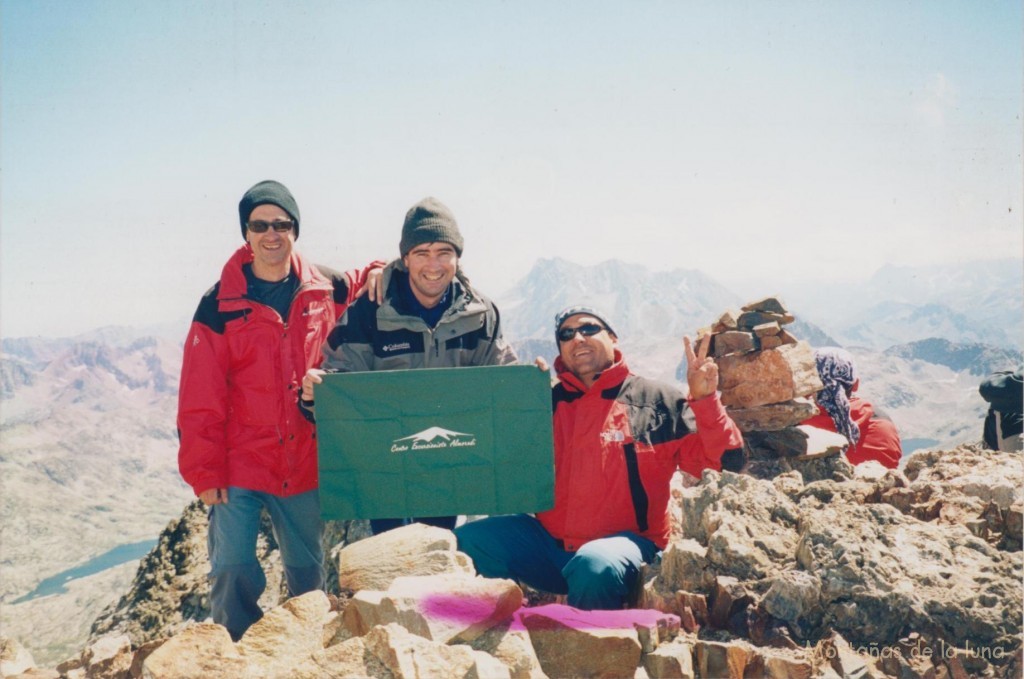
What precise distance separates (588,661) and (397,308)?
129 inches

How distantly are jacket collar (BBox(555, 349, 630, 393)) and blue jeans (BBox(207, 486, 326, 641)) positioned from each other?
249cm

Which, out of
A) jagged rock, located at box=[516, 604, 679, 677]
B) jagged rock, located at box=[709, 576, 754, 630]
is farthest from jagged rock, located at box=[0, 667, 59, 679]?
jagged rock, located at box=[709, 576, 754, 630]

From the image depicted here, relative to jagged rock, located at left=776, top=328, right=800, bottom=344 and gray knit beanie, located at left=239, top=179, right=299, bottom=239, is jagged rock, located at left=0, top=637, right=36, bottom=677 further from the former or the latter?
jagged rock, located at left=776, top=328, right=800, bottom=344

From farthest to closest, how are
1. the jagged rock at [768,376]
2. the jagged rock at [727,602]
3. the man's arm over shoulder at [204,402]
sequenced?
the jagged rock at [768,376] < the man's arm over shoulder at [204,402] < the jagged rock at [727,602]

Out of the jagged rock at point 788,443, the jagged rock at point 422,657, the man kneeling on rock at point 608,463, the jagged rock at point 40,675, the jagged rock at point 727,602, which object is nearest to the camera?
the jagged rock at point 422,657

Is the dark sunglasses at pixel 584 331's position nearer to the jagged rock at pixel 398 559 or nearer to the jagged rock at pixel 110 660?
the jagged rock at pixel 398 559

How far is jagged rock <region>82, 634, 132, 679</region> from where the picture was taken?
5.07m

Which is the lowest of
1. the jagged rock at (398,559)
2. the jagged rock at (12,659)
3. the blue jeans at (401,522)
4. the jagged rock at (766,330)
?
the jagged rock at (12,659)

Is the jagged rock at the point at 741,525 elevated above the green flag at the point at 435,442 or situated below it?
below

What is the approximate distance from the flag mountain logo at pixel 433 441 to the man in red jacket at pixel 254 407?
1.01 metres

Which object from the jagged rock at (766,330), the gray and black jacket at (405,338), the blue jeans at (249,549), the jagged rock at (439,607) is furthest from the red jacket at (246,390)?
the jagged rock at (766,330)

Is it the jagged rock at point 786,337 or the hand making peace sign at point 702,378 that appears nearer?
the hand making peace sign at point 702,378

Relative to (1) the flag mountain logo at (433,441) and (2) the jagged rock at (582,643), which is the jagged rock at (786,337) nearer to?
(1) the flag mountain logo at (433,441)

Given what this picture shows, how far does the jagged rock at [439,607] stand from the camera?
169 inches
